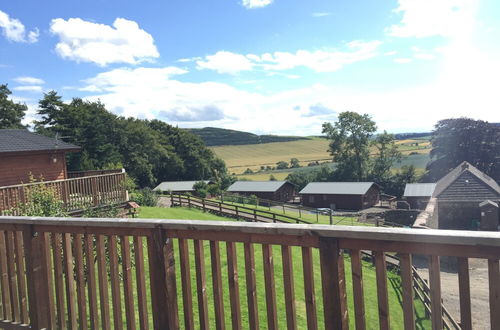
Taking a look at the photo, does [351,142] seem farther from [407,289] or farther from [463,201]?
[407,289]

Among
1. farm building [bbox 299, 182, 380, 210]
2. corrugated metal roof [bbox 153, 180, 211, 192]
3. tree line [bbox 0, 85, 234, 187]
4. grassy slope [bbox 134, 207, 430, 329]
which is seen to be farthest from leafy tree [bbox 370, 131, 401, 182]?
grassy slope [bbox 134, 207, 430, 329]

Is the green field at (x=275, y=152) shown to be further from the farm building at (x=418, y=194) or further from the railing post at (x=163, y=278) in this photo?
the railing post at (x=163, y=278)

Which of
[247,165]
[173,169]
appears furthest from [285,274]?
[247,165]

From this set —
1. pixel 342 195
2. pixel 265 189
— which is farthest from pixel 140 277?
pixel 265 189

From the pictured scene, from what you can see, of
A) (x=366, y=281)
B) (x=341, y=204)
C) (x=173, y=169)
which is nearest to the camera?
(x=366, y=281)

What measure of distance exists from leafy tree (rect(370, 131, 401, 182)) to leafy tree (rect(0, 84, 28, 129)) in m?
52.5

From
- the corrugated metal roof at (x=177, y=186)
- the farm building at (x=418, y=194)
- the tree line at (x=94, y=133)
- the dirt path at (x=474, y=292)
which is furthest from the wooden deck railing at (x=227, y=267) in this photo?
the corrugated metal roof at (x=177, y=186)

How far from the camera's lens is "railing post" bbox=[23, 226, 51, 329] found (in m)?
3.22

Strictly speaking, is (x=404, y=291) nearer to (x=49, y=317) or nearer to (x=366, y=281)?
(x=49, y=317)

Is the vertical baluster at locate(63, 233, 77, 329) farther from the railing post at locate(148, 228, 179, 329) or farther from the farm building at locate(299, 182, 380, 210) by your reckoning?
the farm building at locate(299, 182, 380, 210)

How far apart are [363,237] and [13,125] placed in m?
50.4

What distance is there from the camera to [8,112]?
44156mm

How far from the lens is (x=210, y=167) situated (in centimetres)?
6588

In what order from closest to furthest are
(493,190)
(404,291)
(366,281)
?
(404,291) < (366,281) < (493,190)
